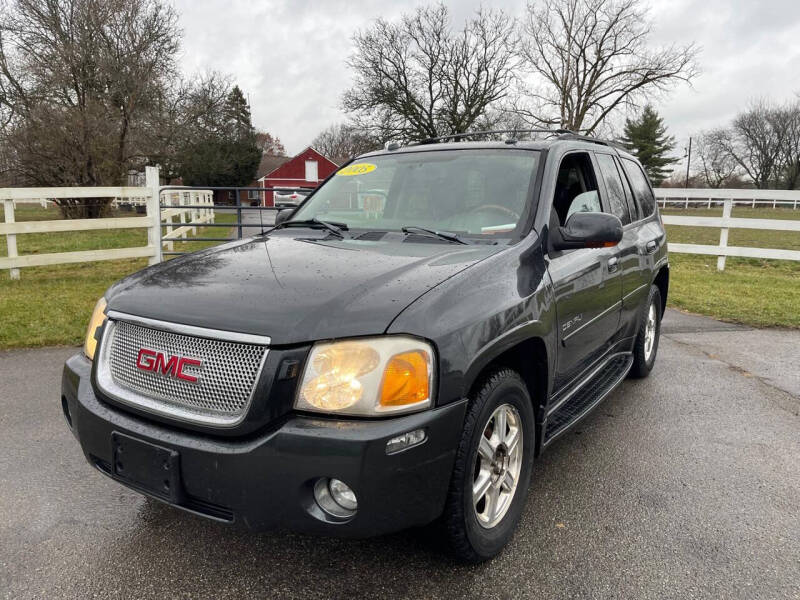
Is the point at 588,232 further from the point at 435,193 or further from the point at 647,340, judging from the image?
the point at 647,340

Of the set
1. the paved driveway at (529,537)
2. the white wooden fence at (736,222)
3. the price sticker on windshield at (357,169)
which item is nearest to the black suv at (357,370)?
the paved driveway at (529,537)

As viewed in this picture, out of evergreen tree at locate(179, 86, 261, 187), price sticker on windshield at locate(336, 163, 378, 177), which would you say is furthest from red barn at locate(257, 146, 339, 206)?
price sticker on windshield at locate(336, 163, 378, 177)

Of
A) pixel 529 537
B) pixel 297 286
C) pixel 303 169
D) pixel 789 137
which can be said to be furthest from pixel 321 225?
pixel 789 137

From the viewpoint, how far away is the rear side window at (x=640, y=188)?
455cm

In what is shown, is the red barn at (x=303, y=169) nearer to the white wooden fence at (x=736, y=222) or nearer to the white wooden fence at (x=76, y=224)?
the white wooden fence at (x=76, y=224)

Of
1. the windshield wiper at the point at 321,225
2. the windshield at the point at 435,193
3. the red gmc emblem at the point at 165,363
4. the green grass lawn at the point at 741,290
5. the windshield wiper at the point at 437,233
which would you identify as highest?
the windshield at the point at 435,193

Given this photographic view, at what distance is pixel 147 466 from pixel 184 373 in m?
0.36

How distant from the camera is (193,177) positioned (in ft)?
141

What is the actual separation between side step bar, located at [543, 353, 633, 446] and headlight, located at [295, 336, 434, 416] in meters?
1.10

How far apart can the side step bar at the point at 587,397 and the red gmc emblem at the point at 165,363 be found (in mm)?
1643

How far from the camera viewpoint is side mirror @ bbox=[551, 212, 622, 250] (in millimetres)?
2824

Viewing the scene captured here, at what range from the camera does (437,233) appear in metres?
2.99

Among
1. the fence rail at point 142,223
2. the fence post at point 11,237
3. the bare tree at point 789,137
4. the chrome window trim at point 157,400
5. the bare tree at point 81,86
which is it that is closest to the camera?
the chrome window trim at point 157,400

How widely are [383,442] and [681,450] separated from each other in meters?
2.50
